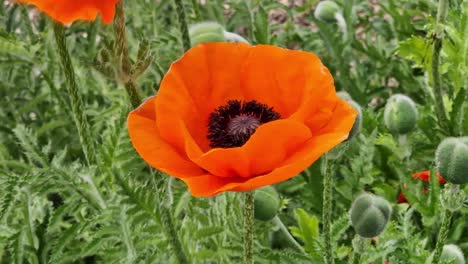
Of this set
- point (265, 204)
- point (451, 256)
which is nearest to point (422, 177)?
→ point (451, 256)

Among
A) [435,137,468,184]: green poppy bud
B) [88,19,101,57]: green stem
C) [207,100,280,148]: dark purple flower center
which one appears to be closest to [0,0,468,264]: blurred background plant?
[88,19,101,57]: green stem

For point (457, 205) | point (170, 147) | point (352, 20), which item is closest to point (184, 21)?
point (170, 147)

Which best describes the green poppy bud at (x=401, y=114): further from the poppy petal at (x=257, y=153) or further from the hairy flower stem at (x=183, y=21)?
the poppy petal at (x=257, y=153)

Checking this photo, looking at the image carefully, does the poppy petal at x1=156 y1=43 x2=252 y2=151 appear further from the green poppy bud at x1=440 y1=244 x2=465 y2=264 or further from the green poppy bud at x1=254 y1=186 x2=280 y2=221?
the green poppy bud at x1=440 y1=244 x2=465 y2=264

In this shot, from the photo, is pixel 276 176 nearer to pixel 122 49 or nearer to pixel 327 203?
pixel 122 49

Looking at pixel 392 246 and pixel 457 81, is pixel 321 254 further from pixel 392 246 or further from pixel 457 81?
pixel 457 81

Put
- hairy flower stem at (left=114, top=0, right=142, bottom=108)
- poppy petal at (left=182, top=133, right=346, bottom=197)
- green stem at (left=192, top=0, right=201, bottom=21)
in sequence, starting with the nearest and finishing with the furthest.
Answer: poppy petal at (left=182, top=133, right=346, bottom=197)
hairy flower stem at (left=114, top=0, right=142, bottom=108)
green stem at (left=192, top=0, right=201, bottom=21)
